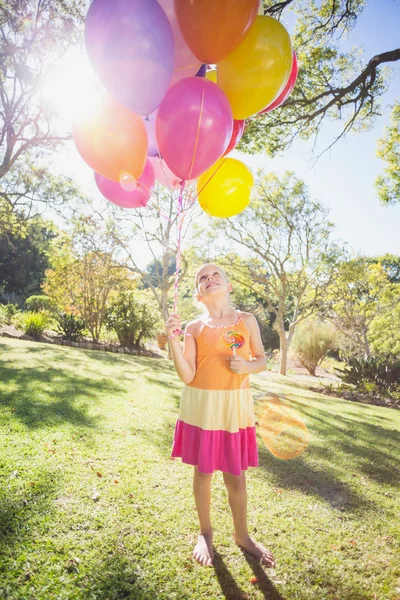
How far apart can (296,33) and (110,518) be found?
811 centimetres

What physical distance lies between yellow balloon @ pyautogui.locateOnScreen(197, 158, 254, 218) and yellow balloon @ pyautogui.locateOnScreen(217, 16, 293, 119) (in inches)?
18.9

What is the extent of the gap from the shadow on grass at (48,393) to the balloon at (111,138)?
2849 mm

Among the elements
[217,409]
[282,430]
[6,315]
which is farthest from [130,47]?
[6,315]

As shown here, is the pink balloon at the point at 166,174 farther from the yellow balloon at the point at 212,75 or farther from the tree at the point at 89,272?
the tree at the point at 89,272

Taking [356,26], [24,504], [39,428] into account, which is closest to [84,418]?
[39,428]

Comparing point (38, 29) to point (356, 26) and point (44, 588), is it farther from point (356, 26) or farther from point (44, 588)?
point (44, 588)

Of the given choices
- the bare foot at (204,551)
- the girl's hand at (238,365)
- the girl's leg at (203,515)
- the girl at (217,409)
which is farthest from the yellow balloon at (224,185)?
the bare foot at (204,551)

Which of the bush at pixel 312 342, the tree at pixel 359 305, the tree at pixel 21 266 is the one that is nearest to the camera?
the tree at pixel 359 305

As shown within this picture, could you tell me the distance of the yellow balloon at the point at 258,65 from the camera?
214 centimetres

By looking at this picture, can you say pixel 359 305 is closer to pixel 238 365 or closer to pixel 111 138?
pixel 238 365

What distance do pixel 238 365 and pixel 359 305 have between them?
1638 cm

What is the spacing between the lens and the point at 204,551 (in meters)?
2.03

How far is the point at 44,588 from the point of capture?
66.1 inches

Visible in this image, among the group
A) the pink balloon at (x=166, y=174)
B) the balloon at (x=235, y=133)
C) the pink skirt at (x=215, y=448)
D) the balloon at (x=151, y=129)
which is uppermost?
the balloon at (x=235, y=133)
